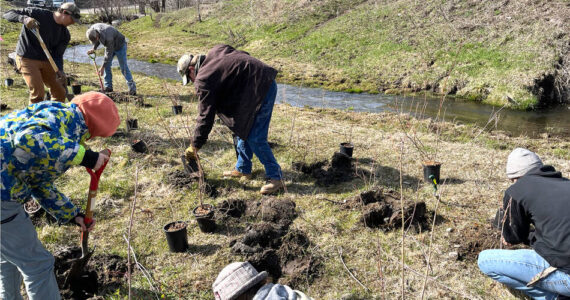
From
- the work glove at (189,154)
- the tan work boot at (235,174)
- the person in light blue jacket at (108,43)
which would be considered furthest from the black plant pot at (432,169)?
the person in light blue jacket at (108,43)

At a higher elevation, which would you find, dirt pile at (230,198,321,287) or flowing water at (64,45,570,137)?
flowing water at (64,45,570,137)

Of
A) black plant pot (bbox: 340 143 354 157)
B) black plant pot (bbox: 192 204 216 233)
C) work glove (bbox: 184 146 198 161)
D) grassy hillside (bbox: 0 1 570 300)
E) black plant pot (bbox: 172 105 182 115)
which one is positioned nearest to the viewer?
grassy hillside (bbox: 0 1 570 300)

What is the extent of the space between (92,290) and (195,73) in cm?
212

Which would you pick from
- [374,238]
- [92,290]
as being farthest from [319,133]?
[92,290]

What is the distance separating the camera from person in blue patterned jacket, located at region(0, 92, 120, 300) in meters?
1.86

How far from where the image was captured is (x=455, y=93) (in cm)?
986

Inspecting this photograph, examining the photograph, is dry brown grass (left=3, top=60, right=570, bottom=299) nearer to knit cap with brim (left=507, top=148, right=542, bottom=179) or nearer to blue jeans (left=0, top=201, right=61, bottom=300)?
knit cap with brim (left=507, top=148, right=542, bottom=179)

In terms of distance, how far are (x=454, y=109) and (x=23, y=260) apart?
8.86m

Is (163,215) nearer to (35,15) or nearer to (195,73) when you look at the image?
(195,73)

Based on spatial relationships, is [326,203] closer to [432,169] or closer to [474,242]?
[432,169]

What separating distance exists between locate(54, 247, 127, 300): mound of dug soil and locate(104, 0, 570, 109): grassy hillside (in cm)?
569

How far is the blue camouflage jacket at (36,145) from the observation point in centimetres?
185

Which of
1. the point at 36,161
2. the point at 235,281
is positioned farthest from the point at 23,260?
the point at 235,281

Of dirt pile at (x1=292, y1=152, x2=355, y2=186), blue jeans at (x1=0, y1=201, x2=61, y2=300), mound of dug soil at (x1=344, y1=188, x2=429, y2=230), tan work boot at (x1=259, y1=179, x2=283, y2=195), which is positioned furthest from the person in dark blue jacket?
blue jeans at (x1=0, y1=201, x2=61, y2=300)
